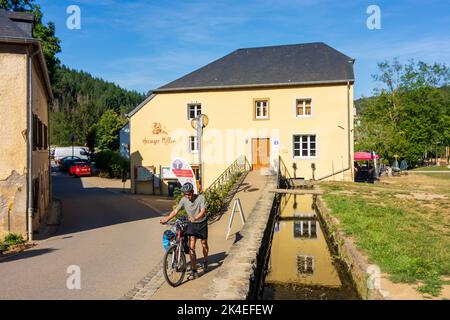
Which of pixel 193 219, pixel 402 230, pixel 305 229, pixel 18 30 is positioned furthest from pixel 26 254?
pixel 402 230

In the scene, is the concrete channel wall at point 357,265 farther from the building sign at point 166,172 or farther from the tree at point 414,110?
the tree at point 414,110

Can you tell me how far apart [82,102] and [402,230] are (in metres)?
133

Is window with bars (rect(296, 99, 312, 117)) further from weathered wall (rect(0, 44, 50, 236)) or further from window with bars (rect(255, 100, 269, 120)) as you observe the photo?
weathered wall (rect(0, 44, 50, 236))

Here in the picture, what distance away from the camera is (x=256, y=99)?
29.3 m

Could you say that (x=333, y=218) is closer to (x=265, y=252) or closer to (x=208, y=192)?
(x=265, y=252)

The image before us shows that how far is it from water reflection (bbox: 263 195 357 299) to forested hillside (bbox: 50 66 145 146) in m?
72.3

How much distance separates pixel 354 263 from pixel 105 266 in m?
5.07

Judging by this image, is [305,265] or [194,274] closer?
[194,274]

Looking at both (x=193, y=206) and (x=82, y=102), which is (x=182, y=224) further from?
(x=82, y=102)

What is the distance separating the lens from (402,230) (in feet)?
38.4

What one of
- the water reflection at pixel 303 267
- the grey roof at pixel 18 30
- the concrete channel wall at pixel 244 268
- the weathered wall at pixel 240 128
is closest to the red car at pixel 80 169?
the weathered wall at pixel 240 128

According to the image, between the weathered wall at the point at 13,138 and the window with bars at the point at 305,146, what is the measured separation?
19.5 meters

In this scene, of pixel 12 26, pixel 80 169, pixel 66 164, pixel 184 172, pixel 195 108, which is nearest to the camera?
pixel 184 172
